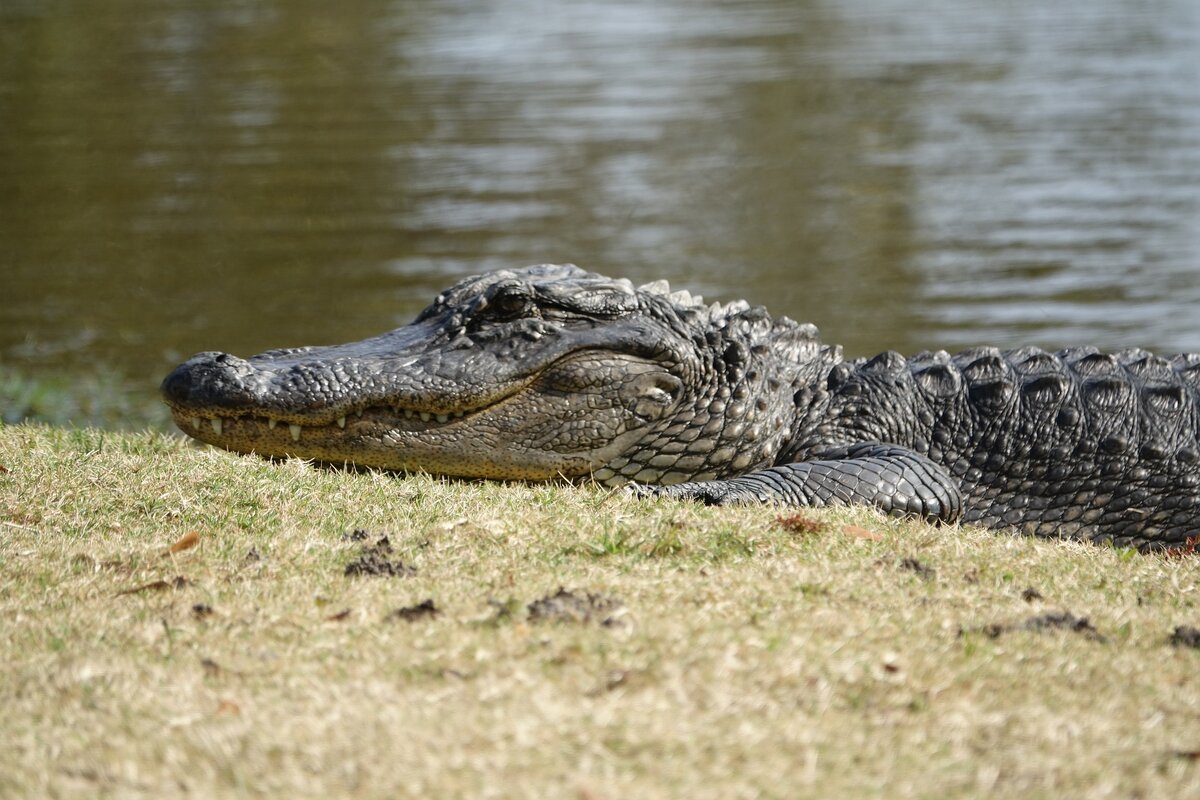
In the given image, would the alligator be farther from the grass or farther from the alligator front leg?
the grass

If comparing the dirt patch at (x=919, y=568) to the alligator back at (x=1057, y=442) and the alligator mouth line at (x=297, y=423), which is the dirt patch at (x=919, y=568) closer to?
the alligator back at (x=1057, y=442)

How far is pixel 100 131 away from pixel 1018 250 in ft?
39.3

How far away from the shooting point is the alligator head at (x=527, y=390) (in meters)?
5.43

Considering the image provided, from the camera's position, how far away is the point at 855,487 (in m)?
5.25

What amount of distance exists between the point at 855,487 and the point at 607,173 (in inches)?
432

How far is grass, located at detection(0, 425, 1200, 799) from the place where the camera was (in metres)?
2.75

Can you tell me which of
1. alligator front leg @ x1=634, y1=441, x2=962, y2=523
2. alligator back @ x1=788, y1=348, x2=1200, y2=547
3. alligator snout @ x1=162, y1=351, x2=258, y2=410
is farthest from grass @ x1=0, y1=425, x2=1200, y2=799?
alligator back @ x1=788, y1=348, x2=1200, y2=547

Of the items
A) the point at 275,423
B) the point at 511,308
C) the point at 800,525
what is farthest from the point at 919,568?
the point at 275,423

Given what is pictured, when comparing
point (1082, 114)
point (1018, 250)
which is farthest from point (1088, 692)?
point (1082, 114)

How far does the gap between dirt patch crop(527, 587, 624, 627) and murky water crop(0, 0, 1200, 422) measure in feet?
24.1

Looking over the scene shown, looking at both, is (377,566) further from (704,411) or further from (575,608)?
(704,411)

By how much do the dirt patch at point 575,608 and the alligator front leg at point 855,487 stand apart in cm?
138

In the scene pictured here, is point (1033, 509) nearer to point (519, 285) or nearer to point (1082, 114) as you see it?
point (519, 285)

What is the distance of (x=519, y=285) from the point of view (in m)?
5.79
